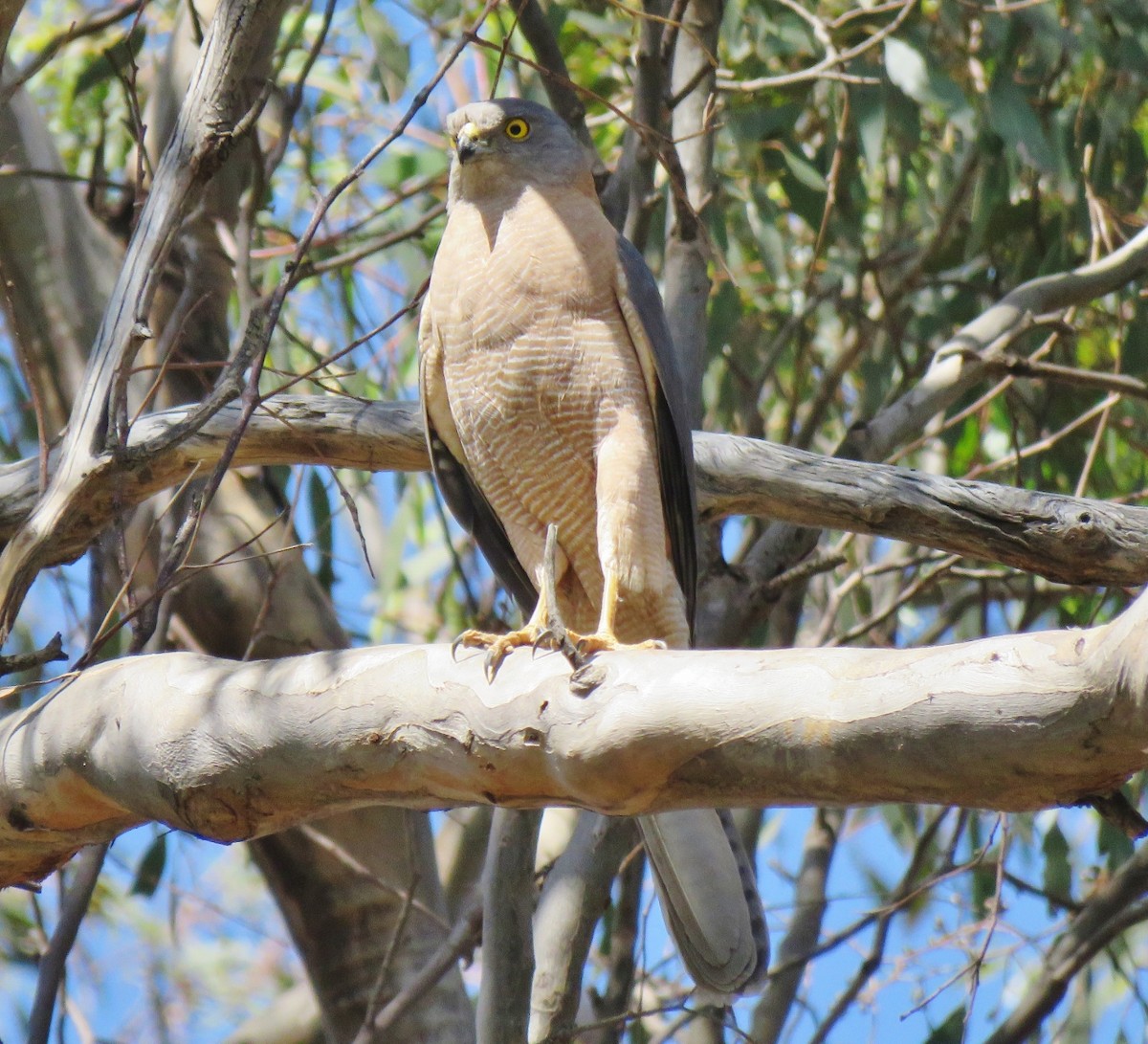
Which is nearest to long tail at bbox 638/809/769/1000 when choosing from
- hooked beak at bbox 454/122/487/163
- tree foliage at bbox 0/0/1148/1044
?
tree foliage at bbox 0/0/1148/1044

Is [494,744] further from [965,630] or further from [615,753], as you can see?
[965,630]

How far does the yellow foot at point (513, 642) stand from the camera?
1926mm

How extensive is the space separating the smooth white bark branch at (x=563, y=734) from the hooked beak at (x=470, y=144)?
5.63 feet

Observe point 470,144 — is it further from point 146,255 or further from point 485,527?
point 146,255

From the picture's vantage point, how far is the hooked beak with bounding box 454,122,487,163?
11.6 feet

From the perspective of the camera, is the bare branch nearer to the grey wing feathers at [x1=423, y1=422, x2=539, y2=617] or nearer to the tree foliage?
the tree foliage

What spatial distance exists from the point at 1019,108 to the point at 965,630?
6.71ft

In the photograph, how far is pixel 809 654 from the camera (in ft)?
5.82

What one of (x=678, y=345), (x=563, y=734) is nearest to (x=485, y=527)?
(x=678, y=345)

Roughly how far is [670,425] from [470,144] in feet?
2.99

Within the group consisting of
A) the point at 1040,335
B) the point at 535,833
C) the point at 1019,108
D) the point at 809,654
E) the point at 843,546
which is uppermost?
the point at 1019,108

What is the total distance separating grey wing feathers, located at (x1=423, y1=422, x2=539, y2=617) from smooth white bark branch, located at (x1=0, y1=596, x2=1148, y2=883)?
4.40 ft

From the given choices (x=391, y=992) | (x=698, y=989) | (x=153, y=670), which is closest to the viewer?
(x=153, y=670)

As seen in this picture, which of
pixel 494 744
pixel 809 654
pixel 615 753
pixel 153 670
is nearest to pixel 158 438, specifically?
pixel 153 670
